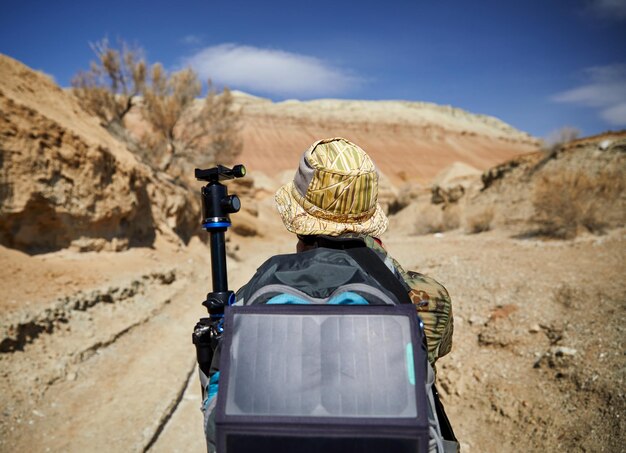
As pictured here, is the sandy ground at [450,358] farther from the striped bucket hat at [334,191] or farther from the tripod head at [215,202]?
the tripod head at [215,202]

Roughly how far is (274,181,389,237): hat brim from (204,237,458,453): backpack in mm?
277

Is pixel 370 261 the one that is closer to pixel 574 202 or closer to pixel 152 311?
pixel 152 311

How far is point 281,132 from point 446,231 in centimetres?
4904

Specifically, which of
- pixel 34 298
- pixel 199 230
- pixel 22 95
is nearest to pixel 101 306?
pixel 34 298

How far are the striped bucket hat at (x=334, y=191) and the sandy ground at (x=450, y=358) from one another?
7.28ft

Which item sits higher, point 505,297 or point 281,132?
point 281,132

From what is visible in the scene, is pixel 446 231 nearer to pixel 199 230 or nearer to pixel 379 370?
pixel 199 230

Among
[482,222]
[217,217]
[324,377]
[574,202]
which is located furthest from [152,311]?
[482,222]

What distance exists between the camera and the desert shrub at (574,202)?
23.1ft

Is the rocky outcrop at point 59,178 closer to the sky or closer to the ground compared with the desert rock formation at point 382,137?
closer to the ground

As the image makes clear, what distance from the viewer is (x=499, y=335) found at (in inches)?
153

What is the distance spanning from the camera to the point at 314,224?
140 cm

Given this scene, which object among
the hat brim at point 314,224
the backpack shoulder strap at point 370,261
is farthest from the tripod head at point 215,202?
the backpack shoulder strap at point 370,261


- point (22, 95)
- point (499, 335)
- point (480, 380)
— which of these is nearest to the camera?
point (480, 380)
